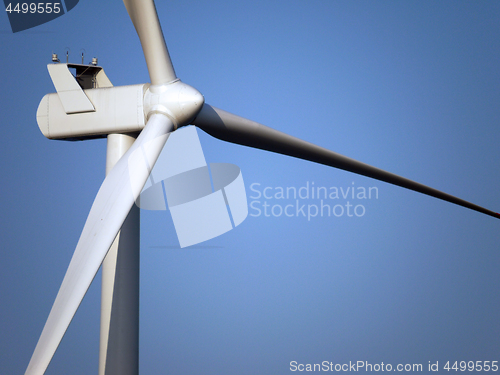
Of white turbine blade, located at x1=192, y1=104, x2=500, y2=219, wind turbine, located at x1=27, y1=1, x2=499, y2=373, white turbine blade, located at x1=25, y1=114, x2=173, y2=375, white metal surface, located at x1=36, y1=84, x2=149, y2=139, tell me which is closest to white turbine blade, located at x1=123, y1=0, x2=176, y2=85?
wind turbine, located at x1=27, y1=1, x2=499, y2=373

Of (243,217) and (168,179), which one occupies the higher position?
(168,179)

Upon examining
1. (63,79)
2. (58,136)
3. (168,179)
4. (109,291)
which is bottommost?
(109,291)

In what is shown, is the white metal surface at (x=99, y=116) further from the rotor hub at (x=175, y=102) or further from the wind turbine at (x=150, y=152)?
the rotor hub at (x=175, y=102)

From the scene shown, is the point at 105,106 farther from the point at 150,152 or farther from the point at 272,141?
the point at 272,141

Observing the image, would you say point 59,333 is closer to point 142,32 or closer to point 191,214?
point 191,214

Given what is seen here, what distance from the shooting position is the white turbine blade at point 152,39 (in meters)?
11.3

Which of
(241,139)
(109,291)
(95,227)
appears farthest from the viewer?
(241,139)

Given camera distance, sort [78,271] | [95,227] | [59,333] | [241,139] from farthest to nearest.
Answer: [241,139] → [95,227] → [78,271] → [59,333]

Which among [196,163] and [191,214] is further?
Result: [196,163]

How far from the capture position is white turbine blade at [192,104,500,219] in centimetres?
1333

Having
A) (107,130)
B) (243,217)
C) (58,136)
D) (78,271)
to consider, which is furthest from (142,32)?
(78,271)

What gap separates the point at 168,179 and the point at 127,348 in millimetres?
3797

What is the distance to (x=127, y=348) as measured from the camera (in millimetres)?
12359

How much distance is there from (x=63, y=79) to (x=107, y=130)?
1616mm
